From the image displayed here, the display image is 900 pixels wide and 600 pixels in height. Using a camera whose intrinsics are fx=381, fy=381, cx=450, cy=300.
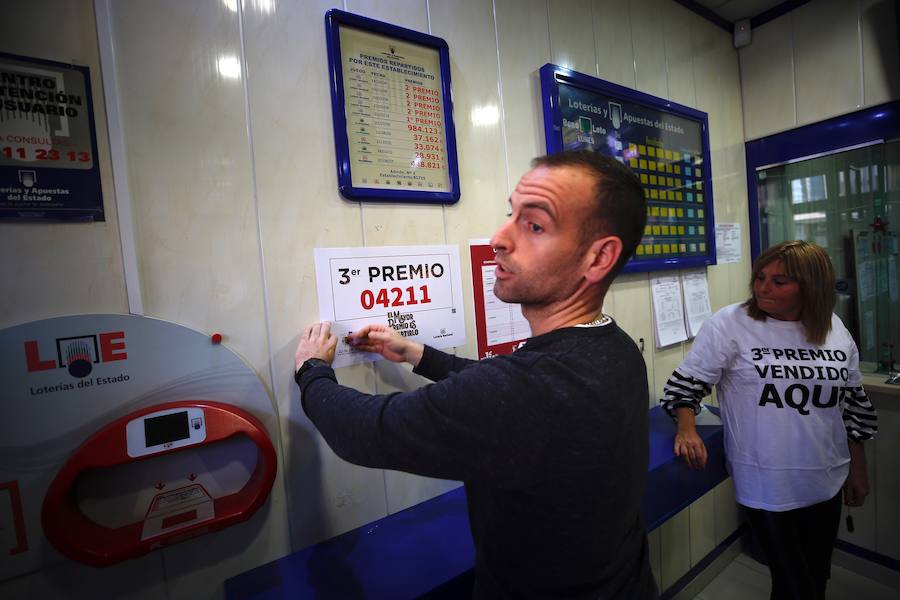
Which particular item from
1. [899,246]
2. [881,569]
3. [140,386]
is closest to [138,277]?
[140,386]

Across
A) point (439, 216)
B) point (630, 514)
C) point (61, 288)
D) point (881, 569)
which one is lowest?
point (881, 569)

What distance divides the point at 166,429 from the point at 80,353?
206mm

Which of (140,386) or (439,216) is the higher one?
(439,216)

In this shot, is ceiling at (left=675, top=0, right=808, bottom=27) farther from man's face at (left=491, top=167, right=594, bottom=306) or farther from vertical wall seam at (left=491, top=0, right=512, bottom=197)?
man's face at (left=491, top=167, right=594, bottom=306)

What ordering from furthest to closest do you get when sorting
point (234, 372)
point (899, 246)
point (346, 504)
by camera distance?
point (899, 246), point (346, 504), point (234, 372)

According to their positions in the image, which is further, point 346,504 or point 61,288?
point 346,504

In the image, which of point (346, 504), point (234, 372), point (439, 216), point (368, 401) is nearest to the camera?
point (368, 401)

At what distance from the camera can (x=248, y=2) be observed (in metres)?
0.87

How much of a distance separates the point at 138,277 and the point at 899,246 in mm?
2941

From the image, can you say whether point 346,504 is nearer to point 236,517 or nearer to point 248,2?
point 236,517

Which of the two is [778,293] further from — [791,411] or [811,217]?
[811,217]

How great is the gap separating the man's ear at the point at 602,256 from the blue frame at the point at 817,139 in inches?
78.3

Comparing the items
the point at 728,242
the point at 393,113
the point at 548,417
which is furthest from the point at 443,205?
the point at 728,242

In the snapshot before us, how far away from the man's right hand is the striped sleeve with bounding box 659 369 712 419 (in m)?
1.03
